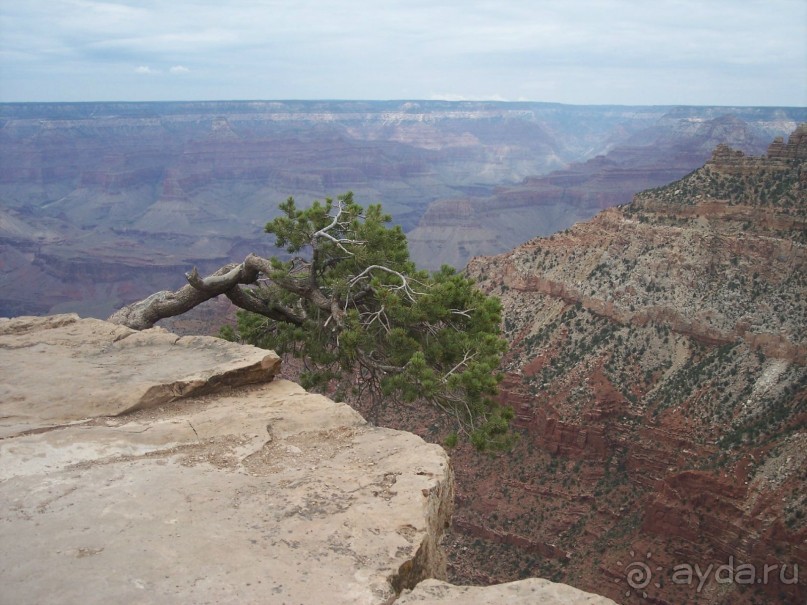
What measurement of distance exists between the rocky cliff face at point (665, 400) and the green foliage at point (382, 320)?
1501 cm

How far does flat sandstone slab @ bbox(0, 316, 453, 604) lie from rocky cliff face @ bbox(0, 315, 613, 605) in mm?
18

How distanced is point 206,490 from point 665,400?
26.5m

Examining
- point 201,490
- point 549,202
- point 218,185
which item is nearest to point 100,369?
point 201,490

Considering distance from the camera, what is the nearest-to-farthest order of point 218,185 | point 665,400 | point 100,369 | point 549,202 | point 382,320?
point 100,369, point 382,320, point 665,400, point 549,202, point 218,185

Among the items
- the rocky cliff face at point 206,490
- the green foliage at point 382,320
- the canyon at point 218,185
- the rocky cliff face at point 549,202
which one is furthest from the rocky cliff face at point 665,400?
the rocky cliff face at point 549,202

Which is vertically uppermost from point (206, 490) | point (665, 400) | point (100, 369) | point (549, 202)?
point (100, 369)

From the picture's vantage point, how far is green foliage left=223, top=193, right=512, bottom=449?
12383mm

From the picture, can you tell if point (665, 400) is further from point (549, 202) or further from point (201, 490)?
point (549, 202)

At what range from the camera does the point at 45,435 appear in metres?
8.34

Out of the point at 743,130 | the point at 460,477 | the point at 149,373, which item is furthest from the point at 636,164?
the point at 149,373

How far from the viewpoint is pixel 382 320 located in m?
13.8

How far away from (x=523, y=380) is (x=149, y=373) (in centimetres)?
2566

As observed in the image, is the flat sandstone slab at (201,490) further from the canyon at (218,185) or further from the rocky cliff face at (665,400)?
the canyon at (218,185)

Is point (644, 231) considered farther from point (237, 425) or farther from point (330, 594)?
point (330, 594)
